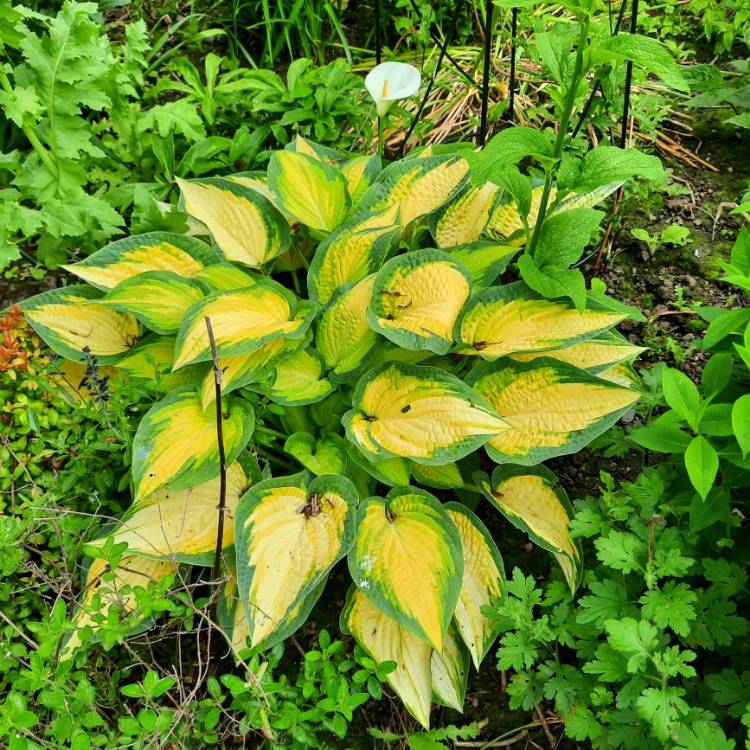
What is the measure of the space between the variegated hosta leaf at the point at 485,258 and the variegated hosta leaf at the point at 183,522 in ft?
2.50

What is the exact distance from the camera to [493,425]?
1.51 metres

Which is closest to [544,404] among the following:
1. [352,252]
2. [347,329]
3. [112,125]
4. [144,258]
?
[347,329]

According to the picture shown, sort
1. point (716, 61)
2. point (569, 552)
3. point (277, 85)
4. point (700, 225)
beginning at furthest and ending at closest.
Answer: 1. point (716, 61)
2. point (277, 85)
3. point (700, 225)
4. point (569, 552)

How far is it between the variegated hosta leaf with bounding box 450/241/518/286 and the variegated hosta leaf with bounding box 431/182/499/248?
85 mm

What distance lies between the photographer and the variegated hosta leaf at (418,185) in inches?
76.5

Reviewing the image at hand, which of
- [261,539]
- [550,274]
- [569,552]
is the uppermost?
[550,274]

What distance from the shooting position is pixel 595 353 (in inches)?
69.2

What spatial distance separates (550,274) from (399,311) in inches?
14.1

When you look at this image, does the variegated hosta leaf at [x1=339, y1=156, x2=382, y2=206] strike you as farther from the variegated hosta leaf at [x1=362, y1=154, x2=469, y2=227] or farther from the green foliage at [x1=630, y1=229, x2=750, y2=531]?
the green foliage at [x1=630, y1=229, x2=750, y2=531]

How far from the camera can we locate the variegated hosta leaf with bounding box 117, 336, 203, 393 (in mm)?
1802

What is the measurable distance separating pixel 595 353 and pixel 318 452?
2.34 feet

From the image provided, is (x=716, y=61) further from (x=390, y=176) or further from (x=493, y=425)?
(x=493, y=425)

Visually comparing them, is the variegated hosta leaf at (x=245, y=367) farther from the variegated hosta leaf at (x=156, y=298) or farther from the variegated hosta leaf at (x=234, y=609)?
the variegated hosta leaf at (x=234, y=609)

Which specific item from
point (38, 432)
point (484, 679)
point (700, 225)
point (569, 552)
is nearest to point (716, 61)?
point (700, 225)
